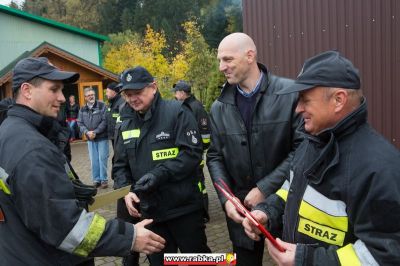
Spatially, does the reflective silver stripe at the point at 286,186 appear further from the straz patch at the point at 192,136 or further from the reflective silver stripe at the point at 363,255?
the straz patch at the point at 192,136

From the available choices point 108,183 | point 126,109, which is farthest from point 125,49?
point 126,109

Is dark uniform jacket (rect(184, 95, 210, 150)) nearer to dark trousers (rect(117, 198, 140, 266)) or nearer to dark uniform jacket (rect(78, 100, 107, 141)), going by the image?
dark uniform jacket (rect(78, 100, 107, 141))

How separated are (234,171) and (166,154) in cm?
69

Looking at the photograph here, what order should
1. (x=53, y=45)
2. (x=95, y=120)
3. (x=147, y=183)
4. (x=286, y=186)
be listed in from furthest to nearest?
1. (x=53, y=45)
2. (x=95, y=120)
3. (x=147, y=183)
4. (x=286, y=186)

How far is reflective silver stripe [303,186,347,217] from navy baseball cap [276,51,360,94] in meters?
0.49

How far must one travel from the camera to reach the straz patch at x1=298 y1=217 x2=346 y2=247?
6.14 feet

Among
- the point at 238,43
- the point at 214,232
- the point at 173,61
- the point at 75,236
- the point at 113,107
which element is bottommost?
the point at 214,232

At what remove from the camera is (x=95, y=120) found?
895cm

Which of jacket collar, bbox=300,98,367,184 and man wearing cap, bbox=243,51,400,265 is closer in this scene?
man wearing cap, bbox=243,51,400,265

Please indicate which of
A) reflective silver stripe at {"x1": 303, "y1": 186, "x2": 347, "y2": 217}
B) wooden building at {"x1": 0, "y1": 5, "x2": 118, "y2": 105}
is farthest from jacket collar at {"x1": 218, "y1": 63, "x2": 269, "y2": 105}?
wooden building at {"x1": 0, "y1": 5, "x2": 118, "y2": 105}

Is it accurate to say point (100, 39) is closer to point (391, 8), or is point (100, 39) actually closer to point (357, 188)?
point (391, 8)

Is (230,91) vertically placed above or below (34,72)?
below

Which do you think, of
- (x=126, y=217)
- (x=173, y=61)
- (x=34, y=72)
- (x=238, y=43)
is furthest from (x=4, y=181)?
(x=173, y=61)

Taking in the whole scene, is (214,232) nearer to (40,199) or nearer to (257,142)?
(257,142)
